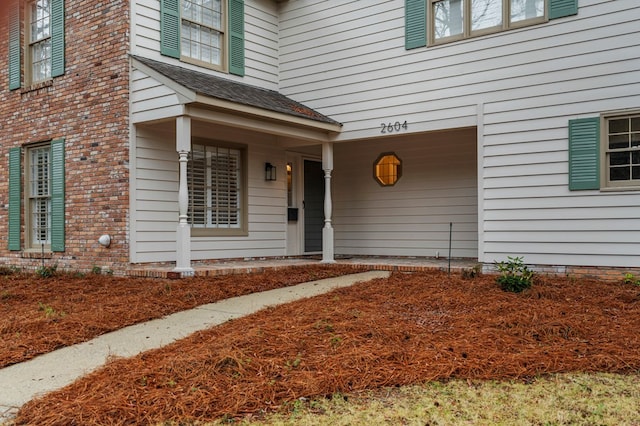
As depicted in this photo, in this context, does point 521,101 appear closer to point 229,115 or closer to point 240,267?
point 229,115

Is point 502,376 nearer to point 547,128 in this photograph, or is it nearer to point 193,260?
point 547,128

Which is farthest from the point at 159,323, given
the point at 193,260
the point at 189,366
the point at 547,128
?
the point at 547,128

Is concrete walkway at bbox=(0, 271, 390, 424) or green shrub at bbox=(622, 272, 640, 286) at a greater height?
green shrub at bbox=(622, 272, 640, 286)

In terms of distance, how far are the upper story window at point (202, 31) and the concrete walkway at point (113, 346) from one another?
481 cm

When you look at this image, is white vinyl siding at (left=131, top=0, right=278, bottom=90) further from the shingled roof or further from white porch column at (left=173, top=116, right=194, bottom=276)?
white porch column at (left=173, top=116, right=194, bottom=276)

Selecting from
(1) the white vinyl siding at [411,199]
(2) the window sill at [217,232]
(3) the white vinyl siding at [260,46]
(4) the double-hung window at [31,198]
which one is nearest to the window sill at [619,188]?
(1) the white vinyl siding at [411,199]

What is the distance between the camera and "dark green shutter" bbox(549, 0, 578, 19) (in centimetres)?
748

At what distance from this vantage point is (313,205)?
1178 cm

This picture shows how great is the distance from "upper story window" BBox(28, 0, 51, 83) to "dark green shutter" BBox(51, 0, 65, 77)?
14.6 inches

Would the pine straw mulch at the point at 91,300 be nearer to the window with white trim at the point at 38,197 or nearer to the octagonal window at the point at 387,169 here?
the window with white trim at the point at 38,197

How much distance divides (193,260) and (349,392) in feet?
20.2

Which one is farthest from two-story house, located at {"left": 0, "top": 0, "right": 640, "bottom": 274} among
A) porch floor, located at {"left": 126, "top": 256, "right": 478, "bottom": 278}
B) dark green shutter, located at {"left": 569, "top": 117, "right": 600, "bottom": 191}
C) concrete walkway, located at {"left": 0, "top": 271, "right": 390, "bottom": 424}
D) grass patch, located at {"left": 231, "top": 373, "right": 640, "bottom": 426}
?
grass patch, located at {"left": 231, "top": 373, "right": 640, "bottom": 426}

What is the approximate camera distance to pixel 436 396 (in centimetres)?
328

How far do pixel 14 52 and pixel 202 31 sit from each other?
365cm
